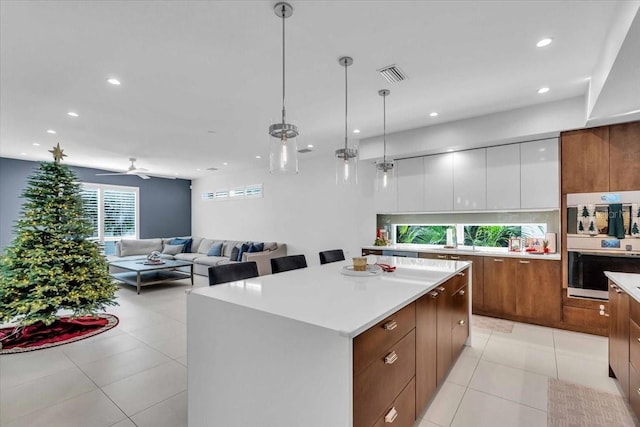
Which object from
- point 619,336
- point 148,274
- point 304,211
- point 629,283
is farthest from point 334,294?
point 148,274

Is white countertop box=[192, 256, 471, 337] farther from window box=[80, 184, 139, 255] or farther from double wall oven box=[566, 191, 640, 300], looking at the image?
window box=[80, 184, 139, 255]

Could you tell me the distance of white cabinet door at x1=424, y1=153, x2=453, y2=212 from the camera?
453cm

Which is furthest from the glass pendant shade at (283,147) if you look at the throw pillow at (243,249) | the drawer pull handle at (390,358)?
the throw pillow at (243,249)

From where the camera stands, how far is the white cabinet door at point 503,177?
13.1 feet

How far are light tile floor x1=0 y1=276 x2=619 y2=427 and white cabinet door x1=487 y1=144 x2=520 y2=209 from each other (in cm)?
163

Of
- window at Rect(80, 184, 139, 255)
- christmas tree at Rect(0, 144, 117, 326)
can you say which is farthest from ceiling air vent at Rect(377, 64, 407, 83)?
→ window at Rect(80, 184, 139, 255)

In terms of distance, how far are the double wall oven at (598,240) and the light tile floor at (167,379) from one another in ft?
2.16

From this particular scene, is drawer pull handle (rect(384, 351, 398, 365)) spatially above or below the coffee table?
above

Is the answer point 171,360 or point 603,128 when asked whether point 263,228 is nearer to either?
point 171,360

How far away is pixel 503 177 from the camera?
409cm

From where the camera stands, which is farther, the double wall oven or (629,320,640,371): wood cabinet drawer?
the double wall oven

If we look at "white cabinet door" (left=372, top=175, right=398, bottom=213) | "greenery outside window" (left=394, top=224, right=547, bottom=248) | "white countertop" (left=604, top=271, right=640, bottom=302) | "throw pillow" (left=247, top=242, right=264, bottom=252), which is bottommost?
"throw pillow" (left=247, top=242, right=264, bottom=252)

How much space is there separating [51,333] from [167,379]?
2.09 meters

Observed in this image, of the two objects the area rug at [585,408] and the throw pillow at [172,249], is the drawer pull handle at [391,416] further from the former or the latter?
the throw pillow at [172,249]
